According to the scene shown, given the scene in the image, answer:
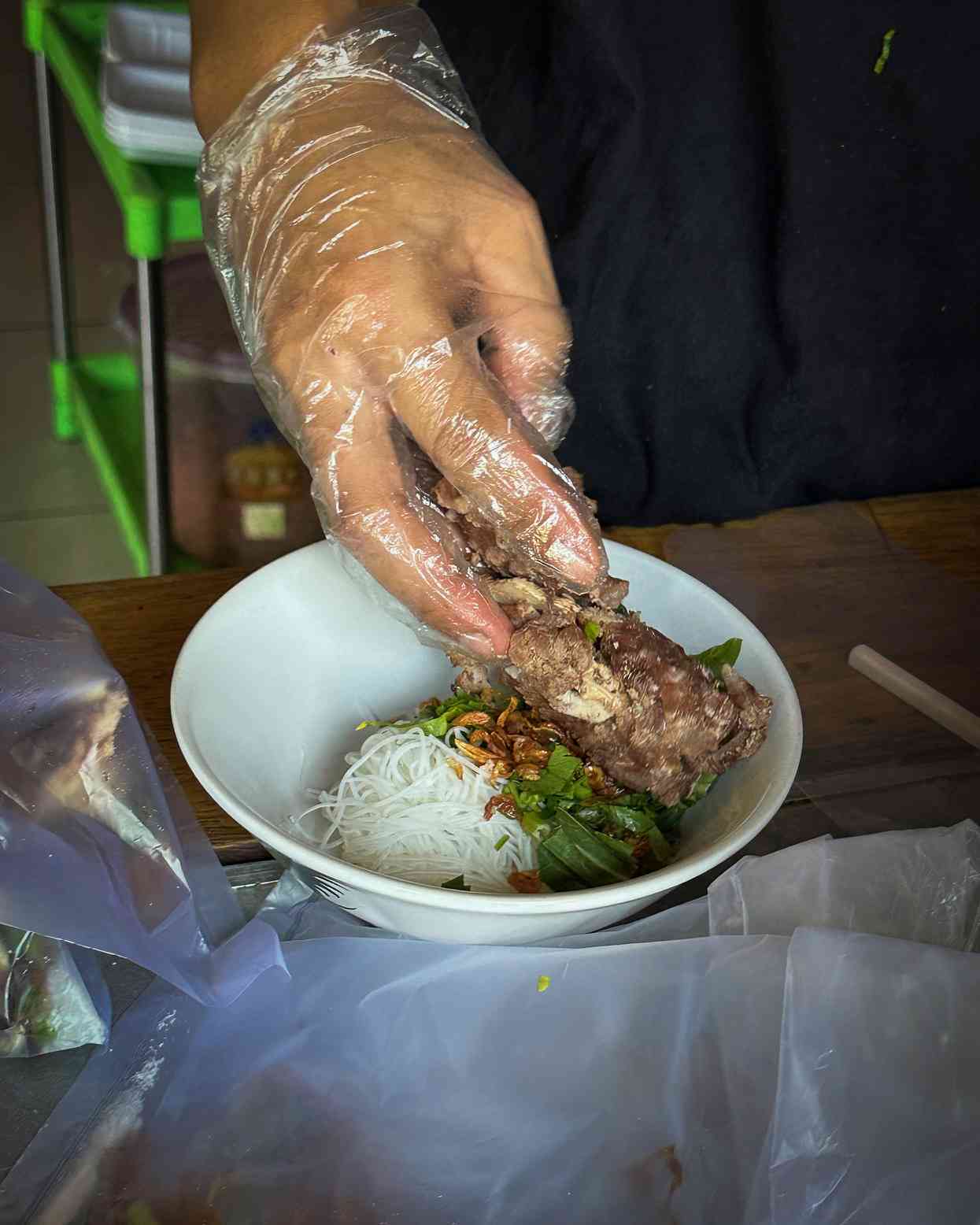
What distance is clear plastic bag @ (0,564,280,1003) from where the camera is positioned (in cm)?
66

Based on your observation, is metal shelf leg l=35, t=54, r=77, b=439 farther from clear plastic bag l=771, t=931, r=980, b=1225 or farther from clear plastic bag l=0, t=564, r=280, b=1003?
clear plastic bag l=771, t=931, r=980, b=1225

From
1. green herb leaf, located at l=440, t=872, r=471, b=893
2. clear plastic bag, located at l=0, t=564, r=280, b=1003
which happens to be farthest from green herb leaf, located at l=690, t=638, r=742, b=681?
clear plastic bag, located at l=0, t=564, r=280, b=1003

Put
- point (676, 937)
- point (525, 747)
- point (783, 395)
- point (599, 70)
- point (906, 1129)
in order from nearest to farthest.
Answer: point (906, 1129), point (676, 937), point (525, 747), point (599, 70), point (783, 395)

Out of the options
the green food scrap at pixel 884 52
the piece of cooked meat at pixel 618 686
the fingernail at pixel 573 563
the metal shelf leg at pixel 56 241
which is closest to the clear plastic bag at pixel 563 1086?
the piece of cooked meat at pixel 618 686

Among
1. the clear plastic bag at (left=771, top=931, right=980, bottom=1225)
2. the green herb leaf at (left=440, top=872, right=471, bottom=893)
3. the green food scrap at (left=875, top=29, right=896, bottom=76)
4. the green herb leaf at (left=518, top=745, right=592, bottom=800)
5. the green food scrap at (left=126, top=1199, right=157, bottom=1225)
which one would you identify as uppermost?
the green food scrap at (left=875, top=29, right=896, bottom=76)

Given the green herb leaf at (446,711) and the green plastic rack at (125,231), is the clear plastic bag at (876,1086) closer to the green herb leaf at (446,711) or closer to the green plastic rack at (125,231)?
the green herb leaf at (446,711)

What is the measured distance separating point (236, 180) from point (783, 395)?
62 cm

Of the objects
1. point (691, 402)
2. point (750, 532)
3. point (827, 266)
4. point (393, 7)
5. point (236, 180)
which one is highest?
point (393, 7)

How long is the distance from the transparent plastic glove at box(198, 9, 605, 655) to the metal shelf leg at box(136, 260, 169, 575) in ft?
2.72

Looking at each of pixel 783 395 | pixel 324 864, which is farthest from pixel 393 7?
pixel 324 864

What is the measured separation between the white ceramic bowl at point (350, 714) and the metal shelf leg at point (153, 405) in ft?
3.03

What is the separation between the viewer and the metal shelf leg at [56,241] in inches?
99.6

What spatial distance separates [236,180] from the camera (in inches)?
36.2

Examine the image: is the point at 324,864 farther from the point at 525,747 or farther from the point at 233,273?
the point at 233,273
